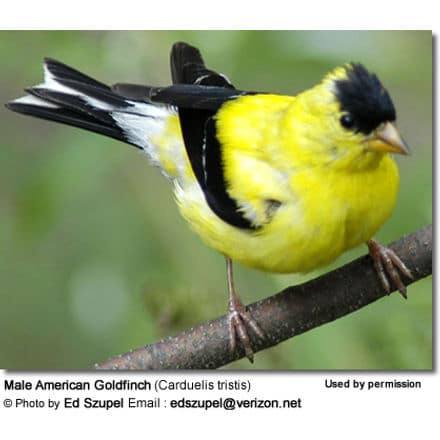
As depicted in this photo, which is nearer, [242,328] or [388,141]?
[388,141]

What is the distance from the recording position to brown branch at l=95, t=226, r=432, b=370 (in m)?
3.25

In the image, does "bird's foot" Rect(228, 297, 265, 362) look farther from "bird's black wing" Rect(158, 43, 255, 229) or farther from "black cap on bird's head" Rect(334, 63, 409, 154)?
"black cap on bird's head" Rect(334, 63, 409, 154)

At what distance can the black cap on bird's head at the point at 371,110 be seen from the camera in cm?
314

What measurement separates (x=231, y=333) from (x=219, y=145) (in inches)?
28.9

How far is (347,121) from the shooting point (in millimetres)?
3197

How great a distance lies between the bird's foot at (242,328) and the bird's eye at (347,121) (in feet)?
2.43

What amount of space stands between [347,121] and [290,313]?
2.23 ft
